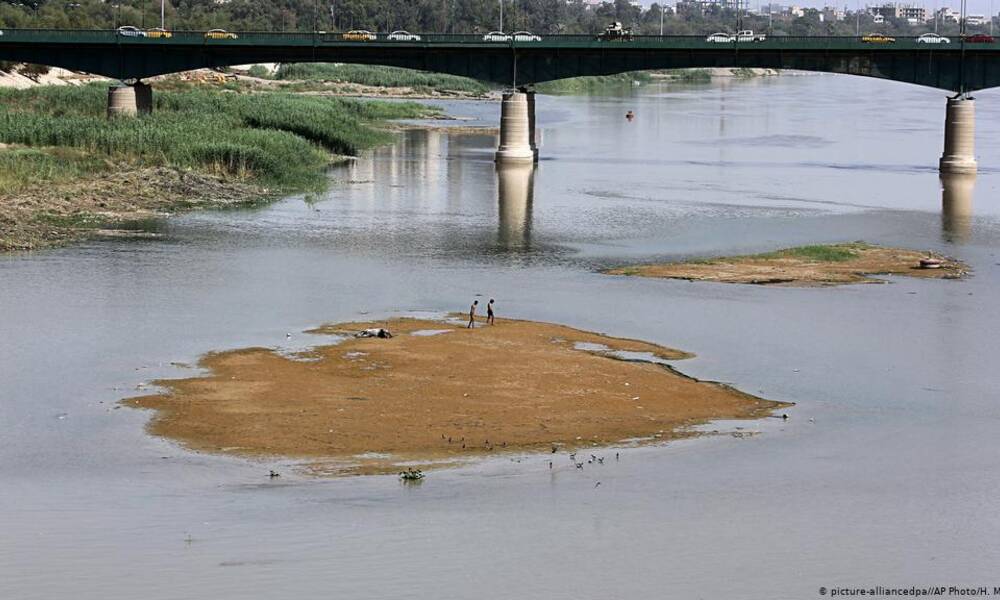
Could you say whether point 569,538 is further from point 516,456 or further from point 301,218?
point 301,218

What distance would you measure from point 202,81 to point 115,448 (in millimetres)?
141518

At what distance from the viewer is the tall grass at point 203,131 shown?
3290 inches

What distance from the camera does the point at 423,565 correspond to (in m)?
25.6

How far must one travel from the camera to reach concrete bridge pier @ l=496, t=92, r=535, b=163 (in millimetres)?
102250

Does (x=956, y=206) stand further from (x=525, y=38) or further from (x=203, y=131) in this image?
(x=203, y=131)

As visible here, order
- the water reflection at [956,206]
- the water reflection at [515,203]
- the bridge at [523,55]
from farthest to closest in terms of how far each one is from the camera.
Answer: the bridge at [523,55], the water reflection at [956,206], the water reflection at [515,203]

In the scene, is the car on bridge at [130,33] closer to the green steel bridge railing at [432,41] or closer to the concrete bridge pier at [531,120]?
the green steel bridge railing at [432,41]

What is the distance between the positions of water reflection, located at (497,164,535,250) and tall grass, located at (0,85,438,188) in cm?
1091

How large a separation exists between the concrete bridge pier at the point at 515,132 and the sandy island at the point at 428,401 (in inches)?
2362

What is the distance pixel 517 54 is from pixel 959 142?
1127 inches

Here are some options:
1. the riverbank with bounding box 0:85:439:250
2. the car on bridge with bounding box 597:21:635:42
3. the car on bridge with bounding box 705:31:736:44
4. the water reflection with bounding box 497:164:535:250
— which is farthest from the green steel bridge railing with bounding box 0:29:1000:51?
the water reflection with bounding box 497:164:535:250

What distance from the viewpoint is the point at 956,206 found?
85.6m

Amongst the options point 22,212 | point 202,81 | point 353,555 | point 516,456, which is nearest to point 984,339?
point 516,456

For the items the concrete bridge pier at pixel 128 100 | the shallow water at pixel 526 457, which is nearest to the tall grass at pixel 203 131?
the concrete bridge pier at pixel 128 100
